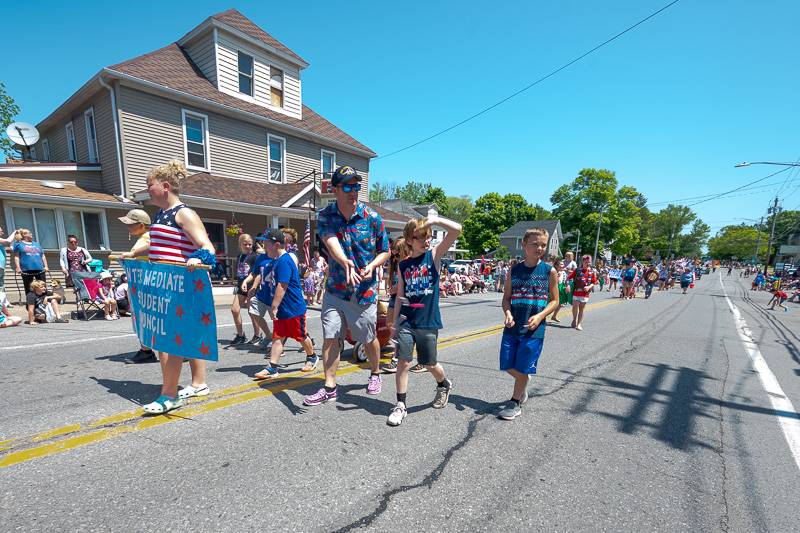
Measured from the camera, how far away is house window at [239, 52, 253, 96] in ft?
48.8

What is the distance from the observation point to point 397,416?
3.09 m

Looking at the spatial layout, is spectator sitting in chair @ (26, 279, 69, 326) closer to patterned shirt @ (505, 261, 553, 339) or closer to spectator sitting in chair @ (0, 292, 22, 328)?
spectator sitting in chair @ (0, 292, 22, 328)

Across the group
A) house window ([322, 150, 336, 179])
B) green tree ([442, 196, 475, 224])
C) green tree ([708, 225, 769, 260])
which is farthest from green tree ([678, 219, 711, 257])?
house window ([322, 150, 336, 179])

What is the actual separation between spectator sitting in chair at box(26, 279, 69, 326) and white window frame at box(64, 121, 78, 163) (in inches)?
422

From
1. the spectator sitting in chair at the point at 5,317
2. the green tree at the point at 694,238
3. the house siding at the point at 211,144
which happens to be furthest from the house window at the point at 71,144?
the green tree at the point at 694,238

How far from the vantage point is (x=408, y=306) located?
3164mm

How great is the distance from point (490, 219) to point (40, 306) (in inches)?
2044

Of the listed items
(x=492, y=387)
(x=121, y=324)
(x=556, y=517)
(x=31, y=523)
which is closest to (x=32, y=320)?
(x=121, y=324)

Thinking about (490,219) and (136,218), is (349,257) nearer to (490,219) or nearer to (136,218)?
(136,218)

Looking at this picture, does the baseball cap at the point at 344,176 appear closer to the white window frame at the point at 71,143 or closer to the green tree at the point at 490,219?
the white window frame at the point at 71,143

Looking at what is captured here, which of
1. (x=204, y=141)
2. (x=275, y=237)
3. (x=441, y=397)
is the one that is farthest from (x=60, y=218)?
(x=441, y=397)

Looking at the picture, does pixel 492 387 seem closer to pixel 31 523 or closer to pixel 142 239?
pixel 31 523

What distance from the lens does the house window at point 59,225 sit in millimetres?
10586

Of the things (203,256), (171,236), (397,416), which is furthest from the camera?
(397,416)
